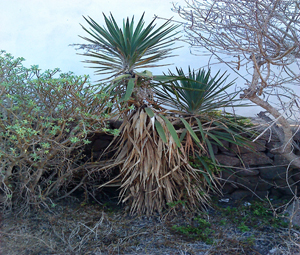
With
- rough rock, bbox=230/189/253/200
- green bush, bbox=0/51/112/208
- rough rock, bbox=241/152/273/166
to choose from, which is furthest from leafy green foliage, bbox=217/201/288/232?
green bush, bbox=0/51/112/208

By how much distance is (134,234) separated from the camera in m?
3.40

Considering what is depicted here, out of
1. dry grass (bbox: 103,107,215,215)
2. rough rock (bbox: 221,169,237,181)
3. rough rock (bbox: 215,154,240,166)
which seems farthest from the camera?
rough rock (bbox: 221,169,237,181)

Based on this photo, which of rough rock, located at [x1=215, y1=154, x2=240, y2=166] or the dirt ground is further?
rough rock, located at [x1=215, y1=154, x2=240, y2=166]

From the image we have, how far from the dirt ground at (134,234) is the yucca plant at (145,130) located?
28 cm

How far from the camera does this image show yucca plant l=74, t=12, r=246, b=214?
3.86m

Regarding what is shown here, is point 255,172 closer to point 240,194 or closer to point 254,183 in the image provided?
point 254,183

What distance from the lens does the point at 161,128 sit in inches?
148

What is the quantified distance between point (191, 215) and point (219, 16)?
92.9 inches

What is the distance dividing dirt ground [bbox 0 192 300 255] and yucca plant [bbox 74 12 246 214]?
28cm

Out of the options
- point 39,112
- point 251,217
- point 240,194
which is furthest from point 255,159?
point 39,112

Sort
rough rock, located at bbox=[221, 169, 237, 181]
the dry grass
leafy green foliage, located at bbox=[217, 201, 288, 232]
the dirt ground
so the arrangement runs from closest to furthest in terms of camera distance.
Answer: the dirt ground
leafy green foliage, located at bbox=[217, 201, 288, 232]
the dry grass
rough rock, located at bbox=[221, 169, 237, 181]

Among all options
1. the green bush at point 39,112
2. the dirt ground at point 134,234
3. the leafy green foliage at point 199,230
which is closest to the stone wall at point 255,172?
the dirt ground at point 134,234

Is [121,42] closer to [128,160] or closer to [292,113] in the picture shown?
[128,160]

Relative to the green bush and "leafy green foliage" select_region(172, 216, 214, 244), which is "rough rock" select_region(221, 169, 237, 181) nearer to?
"leafy green foliage" select_region(172, 216, 214, 244)
